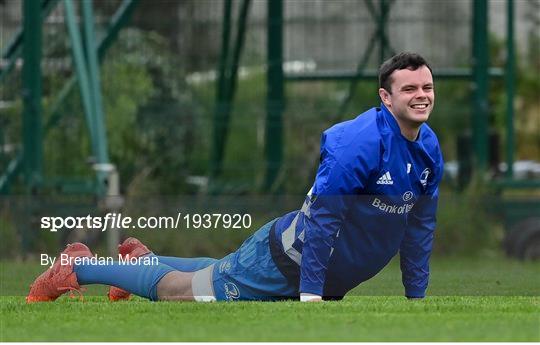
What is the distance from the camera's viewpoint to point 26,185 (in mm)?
15406

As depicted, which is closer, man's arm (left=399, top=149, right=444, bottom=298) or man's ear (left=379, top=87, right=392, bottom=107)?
man's ear (left=379, top=87, right=392, bottom=107)

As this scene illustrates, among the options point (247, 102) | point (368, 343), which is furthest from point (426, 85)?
point (247, 102)

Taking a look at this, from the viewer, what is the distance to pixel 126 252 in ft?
29.0

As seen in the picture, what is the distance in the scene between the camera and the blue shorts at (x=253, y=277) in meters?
8.52

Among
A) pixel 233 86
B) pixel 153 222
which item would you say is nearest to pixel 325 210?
pixel 153 222

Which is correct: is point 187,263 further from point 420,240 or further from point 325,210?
point 420,240

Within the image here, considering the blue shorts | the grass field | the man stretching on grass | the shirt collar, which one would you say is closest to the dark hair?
the man stretching on grass

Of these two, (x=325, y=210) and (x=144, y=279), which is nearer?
(x=325, y=210)

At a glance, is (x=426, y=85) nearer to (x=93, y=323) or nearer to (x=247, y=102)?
(x=93, y=323)

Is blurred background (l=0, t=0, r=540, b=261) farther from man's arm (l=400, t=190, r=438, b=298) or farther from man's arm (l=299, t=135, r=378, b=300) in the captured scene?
man's arm (l=299, t=135, r=378, b=300)

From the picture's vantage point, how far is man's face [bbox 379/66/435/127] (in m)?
8.11

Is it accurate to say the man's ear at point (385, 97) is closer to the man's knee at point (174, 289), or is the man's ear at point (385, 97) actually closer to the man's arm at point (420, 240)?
the man's arm at point (420, 240)

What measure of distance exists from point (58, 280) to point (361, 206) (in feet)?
5.44

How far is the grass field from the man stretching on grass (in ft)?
0.47
